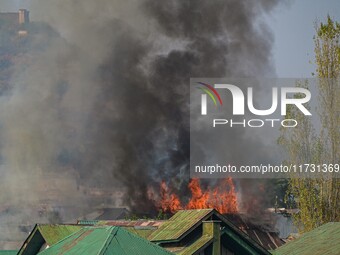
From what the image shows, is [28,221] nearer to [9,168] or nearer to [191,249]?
[9,168]

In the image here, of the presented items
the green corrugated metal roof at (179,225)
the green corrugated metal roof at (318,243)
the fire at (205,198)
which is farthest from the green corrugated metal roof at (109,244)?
the fire at (205,198)

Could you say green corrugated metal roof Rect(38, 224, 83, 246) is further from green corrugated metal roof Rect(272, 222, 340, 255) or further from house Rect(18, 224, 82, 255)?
green corrugated metal roof Rect(272, 222, 340, 255)

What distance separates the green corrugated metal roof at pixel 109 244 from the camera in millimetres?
41781

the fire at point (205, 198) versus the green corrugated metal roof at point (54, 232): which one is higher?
the fire at point (205, 198)

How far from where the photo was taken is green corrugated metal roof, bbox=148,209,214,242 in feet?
166

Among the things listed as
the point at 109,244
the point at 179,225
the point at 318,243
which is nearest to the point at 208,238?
the point at 179,225

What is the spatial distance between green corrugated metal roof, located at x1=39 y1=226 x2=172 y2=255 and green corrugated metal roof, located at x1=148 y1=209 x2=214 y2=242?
659cm

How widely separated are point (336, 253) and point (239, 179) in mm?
77000

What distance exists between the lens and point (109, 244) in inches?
1645

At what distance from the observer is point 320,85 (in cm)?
10756

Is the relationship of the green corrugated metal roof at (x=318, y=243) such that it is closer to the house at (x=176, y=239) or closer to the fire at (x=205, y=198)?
the house at (x=176, y=239)

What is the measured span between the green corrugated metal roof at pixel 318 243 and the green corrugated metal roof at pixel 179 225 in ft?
23.5

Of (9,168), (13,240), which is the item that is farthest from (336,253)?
(9,168)

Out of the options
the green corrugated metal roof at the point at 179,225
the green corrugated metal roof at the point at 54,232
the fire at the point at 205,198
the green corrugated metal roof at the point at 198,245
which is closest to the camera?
the green corrugated metal roof at the point at 198,245
